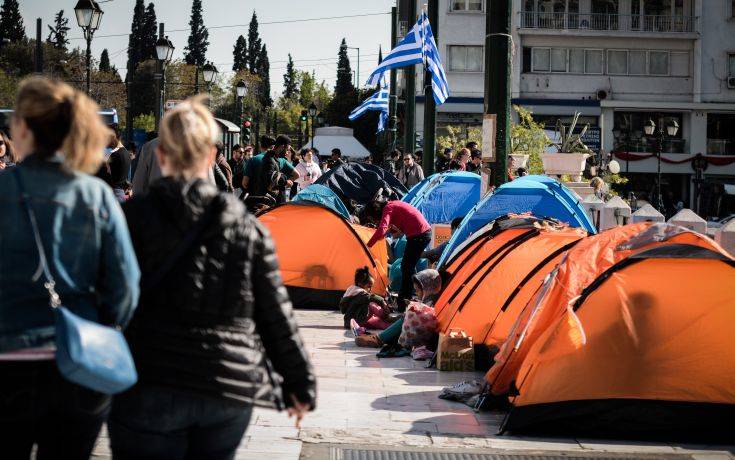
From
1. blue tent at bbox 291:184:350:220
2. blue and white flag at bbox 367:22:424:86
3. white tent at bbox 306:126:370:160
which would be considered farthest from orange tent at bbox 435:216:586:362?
white tent at bbox 306:126:370:160

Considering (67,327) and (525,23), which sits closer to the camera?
(67,327)

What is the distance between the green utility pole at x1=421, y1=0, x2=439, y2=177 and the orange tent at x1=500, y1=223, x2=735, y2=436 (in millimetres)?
12703

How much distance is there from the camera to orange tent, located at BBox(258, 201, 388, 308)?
1450 centimetres

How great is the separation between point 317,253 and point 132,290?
11026 millimetres

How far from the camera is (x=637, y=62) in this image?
2178 inches

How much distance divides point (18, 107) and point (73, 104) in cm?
19

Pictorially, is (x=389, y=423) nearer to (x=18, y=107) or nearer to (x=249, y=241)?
(x=249, y=241)

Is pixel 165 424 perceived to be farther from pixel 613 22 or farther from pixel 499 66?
pixel 613 22

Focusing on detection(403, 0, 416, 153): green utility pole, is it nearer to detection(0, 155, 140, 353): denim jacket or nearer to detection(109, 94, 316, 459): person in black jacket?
detection(109, 94, 316, 459): person in black jacket

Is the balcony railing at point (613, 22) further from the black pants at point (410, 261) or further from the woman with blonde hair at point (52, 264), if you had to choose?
the woman with blonde hair at point (52, 264)

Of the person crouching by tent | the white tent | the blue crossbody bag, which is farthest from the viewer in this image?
the white tent

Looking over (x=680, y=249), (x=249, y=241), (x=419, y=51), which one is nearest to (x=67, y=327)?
(x=249, y=241)

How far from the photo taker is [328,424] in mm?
7457

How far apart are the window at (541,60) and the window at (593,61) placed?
6.75ft
